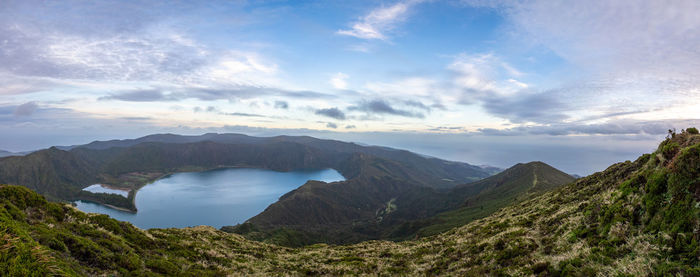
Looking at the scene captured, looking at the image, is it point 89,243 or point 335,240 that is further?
point 335,240

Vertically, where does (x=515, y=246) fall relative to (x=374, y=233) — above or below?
above

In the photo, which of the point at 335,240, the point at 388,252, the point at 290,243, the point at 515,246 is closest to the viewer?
the point at 515,246

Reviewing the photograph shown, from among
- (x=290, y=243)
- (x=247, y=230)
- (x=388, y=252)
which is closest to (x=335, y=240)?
(x=290, y=243)

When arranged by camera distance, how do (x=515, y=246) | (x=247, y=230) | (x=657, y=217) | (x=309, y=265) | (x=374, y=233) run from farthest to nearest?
(x=374, y=233), (x=247, y=230), (x=309, y=265), (x=515, y=246), (x=657, y=217)

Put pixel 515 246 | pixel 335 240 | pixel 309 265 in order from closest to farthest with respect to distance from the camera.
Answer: pixel 515 246 < pixel 309 265 < pixel 335 240

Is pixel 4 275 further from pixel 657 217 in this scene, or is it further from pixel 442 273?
pixel 657 217

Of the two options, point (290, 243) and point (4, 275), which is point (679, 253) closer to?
point (4, 275)

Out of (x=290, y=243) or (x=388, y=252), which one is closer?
(x=388, y=252)

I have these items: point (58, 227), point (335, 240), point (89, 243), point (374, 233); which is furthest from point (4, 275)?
point (374, 233)

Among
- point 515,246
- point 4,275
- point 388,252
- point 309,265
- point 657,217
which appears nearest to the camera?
point 4,275

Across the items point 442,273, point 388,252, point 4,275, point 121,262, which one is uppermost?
point 4,275
